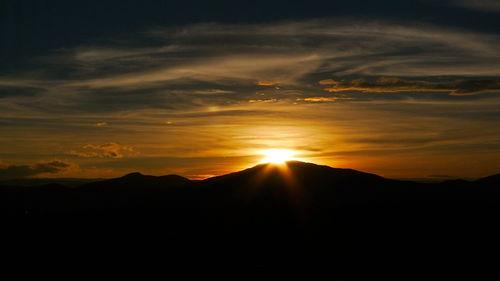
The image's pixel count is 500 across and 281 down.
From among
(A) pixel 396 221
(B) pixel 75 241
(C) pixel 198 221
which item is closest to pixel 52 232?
(B) pixel 75 241

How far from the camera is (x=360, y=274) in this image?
74375 mm

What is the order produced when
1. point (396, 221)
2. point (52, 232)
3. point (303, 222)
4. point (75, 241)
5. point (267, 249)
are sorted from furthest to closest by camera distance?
point (303, 222) → point (396, 221) → point (52, 232) → point (75, 241) → point (267, 249)

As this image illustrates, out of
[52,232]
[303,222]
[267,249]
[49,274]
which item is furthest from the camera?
[303,222]

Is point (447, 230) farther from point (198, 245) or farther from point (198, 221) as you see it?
point (198, 221)

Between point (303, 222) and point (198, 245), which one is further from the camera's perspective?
point (303, 222)

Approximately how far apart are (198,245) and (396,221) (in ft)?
170

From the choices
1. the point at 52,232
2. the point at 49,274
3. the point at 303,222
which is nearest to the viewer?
the point at 49,274

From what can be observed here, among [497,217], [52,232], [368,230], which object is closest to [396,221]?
[368,230]

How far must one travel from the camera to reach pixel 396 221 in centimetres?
13588

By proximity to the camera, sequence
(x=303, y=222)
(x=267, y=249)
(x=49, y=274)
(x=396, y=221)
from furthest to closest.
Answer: (x=303, y=222) → (x=396, y=221) → (x=267, y=249) → (x=49, y=274)

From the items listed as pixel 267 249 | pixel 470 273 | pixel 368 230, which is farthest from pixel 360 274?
pixel 368 230

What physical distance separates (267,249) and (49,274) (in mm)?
40297

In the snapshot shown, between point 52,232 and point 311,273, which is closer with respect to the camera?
point 311,273

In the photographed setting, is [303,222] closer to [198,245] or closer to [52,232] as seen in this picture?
[198,245]
